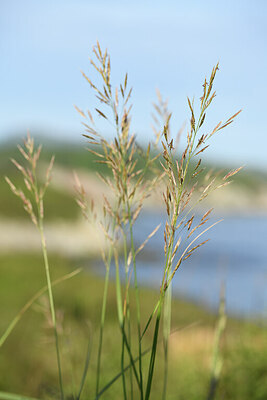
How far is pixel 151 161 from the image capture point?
142 centimetres

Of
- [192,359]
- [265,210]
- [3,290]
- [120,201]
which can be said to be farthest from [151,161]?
[265,210]

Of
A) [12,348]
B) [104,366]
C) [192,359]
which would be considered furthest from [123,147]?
[12,348]

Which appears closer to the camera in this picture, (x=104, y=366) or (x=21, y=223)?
(x=104, y=366)

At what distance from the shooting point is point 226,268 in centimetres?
218

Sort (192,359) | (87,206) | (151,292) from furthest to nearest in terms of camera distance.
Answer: (151,292) < (192,359) < (87,206)

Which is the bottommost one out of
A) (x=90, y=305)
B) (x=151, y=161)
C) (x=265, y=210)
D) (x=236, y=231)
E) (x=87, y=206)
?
(x=90, y=305)

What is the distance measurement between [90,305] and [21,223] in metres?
36.9

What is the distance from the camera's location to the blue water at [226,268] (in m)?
4.16

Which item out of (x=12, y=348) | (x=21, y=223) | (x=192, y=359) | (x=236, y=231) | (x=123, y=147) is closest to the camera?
(x=123, y=147)

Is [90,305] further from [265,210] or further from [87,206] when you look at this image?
[265,210]

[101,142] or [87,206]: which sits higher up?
[101,142]

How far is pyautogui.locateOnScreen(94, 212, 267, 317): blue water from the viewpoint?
4.16 m

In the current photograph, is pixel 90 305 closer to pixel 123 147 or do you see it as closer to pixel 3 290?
pixel 3 290

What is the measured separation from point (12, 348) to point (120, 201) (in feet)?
23.6
